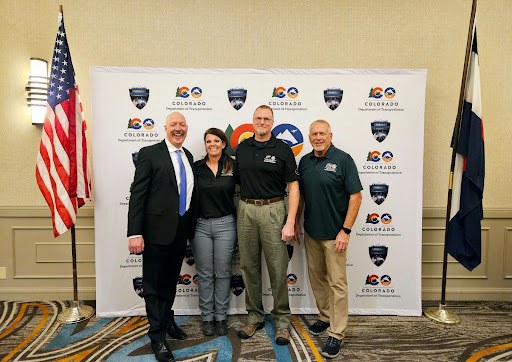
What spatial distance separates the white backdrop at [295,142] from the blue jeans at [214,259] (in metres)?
0.34

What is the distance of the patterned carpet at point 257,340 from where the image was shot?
8.52 ft

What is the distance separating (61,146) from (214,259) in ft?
5.01

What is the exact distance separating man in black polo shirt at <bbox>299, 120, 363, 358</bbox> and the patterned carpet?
282 millimetres

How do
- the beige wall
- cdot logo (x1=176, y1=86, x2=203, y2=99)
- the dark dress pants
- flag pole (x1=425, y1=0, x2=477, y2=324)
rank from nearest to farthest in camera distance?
the dark dress pants → flag pole (x1=425, y1=0, x2=477, y2=324) → cdot logo (x1=176, y1=86, x2=203, y2=99) → the beige wall

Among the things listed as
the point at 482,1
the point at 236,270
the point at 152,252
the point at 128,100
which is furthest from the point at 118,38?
the point at 482,1

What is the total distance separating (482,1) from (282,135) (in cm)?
235

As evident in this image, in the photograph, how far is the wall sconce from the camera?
3.23 meters

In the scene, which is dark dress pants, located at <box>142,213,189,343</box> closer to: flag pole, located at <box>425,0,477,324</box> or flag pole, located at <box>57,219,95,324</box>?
flag pole, located at <box>57,219,95,324</box>

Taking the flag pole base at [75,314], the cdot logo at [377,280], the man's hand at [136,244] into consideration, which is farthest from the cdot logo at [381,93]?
the flag pole base at [75,314]

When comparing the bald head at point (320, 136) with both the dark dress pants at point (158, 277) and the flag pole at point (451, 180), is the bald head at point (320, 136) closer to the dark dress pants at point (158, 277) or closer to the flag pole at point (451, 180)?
the dark dress pants at point (158, 277)

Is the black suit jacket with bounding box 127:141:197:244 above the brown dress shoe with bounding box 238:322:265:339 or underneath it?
above

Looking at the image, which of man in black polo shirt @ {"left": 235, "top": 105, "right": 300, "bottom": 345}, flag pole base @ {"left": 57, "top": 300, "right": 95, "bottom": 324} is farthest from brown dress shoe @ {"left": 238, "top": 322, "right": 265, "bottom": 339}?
flag pole base @ {"left": 57, "top": 300, "right": 95, "bottom": 324}

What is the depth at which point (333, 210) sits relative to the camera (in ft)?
8.75

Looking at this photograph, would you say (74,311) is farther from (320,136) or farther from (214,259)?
(320,136)
